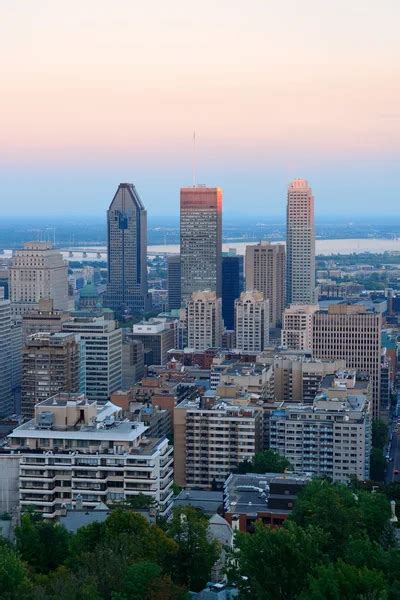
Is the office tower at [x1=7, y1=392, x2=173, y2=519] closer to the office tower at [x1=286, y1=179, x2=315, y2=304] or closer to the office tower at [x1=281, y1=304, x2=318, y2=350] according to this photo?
the office tower at [x1=281, y1=304, x2=318, y2=350]

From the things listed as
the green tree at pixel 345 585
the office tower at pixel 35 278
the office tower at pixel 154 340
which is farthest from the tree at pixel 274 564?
the office tower at pixel 35 278

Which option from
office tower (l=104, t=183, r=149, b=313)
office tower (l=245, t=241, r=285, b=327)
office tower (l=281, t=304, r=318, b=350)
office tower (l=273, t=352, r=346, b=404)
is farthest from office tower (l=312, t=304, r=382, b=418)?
office tower (l=104, t=183, r=149, b=313)

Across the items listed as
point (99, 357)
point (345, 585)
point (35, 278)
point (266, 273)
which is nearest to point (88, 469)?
point (345, 585)

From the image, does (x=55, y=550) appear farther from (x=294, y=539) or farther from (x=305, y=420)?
(x=305, y=420)

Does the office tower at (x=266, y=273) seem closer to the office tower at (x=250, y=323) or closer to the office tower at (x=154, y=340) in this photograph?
the office tower at (x=154, y=340)

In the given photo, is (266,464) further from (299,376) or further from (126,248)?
(126,248)

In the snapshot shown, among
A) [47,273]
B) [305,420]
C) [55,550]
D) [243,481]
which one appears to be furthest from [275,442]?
[47,273]
